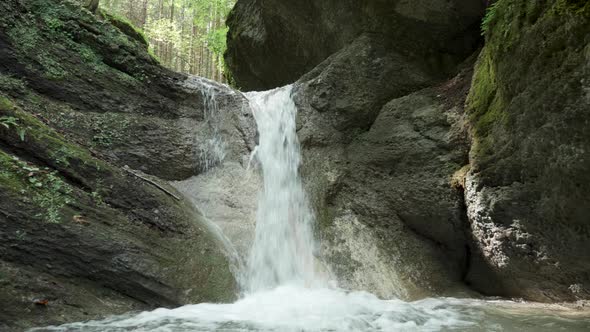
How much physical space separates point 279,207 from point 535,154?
420cm

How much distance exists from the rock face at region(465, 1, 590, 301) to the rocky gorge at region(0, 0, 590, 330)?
0.07 ft

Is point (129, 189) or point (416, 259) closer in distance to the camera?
point (129, 189)

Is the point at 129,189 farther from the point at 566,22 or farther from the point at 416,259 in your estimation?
the point at 566,22

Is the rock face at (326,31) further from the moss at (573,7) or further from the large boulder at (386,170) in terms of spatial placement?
the moss at (573,7)

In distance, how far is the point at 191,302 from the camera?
16.5ft

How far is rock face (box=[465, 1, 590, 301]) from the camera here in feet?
14.6

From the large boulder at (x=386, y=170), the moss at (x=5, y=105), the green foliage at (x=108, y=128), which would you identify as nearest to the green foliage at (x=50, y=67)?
the green foliage at (x=108, y=128)

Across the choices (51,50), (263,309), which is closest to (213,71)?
(51,50)

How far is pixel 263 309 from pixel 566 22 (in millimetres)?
4837

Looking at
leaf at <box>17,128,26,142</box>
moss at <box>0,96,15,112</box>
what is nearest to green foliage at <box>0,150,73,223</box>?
leaf at <box>17,128,26,142</box>

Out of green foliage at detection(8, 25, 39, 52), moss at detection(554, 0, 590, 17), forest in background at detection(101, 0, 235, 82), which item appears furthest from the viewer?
forest in background at detection(101, 0, 235, 82)

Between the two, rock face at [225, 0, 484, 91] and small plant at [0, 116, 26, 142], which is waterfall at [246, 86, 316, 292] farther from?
small plant at [0, 116, 26, 142]

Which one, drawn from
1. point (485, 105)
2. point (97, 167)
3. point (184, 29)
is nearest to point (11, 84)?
point (97, 167)

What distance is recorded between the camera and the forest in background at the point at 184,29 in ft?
63.3
